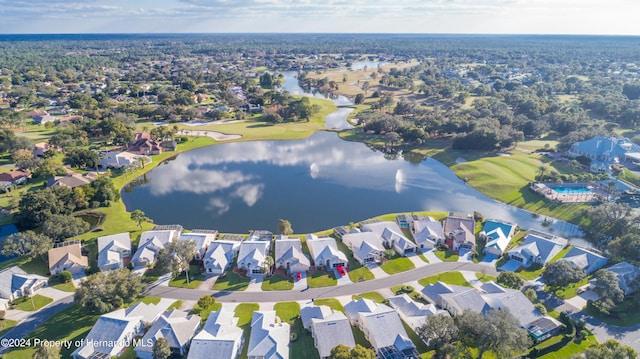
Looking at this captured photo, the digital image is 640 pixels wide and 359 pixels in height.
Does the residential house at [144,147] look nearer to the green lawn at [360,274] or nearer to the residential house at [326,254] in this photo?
the residential house at [326,254]

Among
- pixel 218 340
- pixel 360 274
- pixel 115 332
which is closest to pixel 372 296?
pixel 360 274

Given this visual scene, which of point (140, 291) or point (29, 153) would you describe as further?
point (29, 153)

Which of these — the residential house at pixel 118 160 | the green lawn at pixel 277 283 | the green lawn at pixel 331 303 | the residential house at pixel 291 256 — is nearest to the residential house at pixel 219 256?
the residential house at pixel 291 256

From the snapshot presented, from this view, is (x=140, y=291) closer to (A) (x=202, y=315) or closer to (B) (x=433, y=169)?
(A) (x=202, y=315)

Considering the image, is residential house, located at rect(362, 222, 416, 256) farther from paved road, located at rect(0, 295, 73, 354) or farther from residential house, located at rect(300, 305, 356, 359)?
paved road, located at rect(0, 295, 73, 354)

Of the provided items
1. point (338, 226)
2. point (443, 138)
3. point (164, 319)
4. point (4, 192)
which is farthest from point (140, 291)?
point (443, 138)

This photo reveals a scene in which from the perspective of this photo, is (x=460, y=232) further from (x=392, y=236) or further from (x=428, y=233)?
(x=392, y=236)
